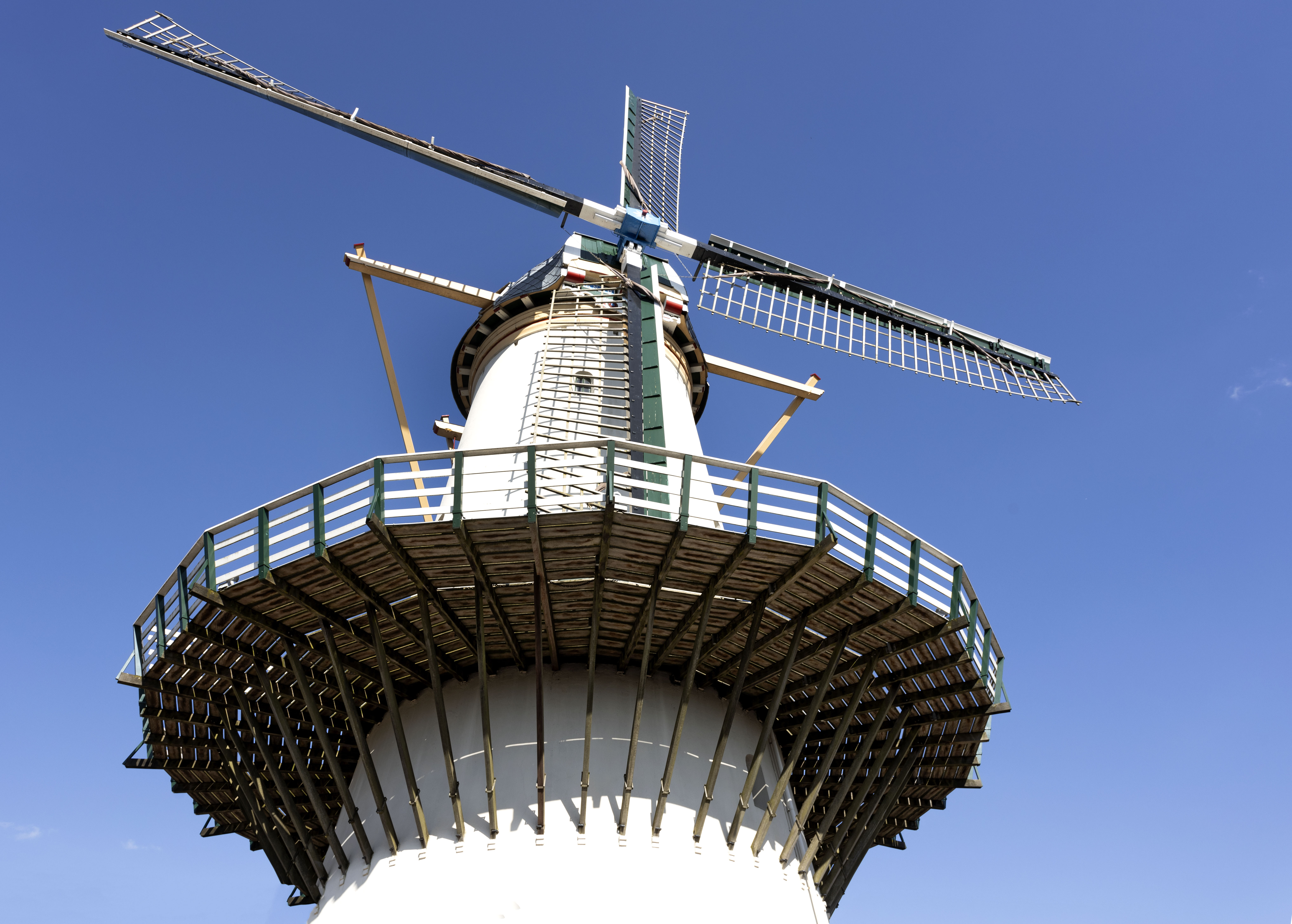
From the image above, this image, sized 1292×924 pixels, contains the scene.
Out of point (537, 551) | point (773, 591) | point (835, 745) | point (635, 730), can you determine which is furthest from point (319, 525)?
point (835, 745)

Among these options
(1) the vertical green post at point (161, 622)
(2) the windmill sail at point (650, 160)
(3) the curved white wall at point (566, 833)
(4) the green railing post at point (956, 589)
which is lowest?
(3) the curved white wall at point (566, 833)

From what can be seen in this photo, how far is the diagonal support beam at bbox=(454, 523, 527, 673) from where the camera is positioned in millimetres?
11891

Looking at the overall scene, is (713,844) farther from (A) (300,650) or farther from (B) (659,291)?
(B) (659,291)

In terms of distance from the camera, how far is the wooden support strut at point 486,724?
12.8 metres

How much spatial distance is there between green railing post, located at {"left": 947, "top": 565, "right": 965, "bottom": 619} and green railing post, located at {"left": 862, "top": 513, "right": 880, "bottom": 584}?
152 centimetres

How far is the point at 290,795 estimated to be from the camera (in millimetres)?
15102

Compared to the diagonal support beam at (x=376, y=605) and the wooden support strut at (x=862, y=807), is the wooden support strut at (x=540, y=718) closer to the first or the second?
the diagonal support beam at (x=376, y=605)

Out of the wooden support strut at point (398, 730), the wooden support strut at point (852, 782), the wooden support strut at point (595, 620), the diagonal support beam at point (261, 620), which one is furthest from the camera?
the wooden support strut at point (852, 782)

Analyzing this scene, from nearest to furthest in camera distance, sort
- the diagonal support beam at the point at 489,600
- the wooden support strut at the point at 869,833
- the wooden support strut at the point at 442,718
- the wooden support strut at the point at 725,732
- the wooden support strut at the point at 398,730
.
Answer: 1. the diagonal support beam at the point at 489,600
2. the wooden support strut at the point at 442,718
3. the wooden support strut at the point at 398,730
4. the wooden support strut at the point at 725,732
5. the wooden support strut at the point at 869,833

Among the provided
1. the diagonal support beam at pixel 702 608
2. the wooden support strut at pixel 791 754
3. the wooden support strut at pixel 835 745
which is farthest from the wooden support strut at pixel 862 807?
the diagonal support beam at pixel 702 608

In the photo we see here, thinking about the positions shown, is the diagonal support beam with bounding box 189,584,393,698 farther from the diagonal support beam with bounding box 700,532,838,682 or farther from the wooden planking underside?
the diagonal support beam with bounding box 700,532,838,682

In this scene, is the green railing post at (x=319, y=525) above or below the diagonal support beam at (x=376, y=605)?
above

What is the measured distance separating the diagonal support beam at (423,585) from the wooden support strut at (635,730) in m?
2.63

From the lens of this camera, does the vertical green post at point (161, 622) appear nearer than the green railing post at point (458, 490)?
No
